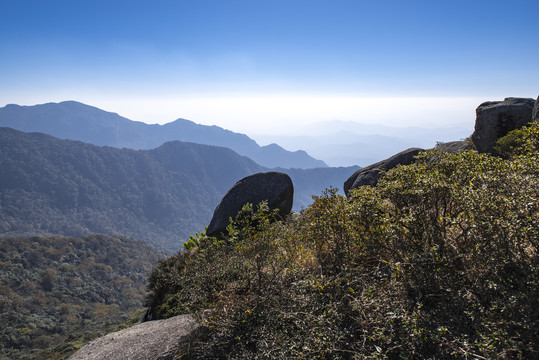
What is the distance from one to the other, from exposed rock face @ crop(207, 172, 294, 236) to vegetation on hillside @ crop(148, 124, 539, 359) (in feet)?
20.6

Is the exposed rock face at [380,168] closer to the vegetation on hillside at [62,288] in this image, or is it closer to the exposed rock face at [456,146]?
the exposed rock face at [456,146]

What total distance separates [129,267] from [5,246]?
41652 mm

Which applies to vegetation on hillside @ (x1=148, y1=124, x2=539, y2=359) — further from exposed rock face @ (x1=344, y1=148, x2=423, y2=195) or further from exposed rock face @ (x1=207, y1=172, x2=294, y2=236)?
exposed rock face @ (x1=344, y1=148, x2=423, y2=195)

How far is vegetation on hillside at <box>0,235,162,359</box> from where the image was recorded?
6475 centimetres

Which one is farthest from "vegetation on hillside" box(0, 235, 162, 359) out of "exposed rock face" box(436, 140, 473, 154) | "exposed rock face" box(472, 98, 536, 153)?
"exposed rock face" box(472, 98, 536, 153)

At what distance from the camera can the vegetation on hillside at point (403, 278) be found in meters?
3.16

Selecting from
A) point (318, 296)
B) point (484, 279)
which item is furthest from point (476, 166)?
point (318, 296)

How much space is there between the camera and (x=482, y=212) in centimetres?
367

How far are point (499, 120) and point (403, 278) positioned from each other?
1244 centimetres

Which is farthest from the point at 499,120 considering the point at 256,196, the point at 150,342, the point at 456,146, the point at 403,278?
the point at 150,342

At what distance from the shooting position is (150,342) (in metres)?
6.26

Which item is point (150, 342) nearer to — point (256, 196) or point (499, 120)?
point (256, 196)

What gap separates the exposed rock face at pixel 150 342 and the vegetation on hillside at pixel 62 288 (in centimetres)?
5286

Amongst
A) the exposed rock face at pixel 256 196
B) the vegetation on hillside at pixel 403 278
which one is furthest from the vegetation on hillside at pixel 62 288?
the vegetation on hillside at pixel 403 278
